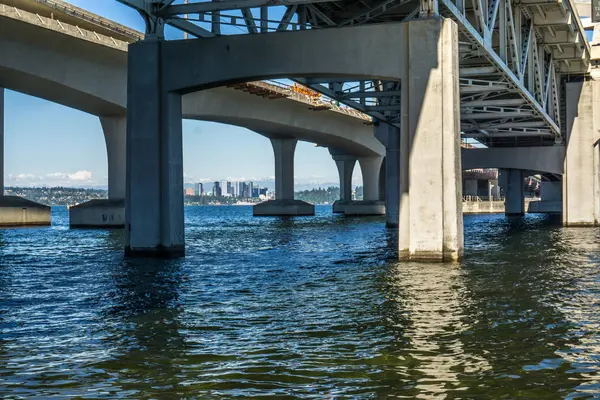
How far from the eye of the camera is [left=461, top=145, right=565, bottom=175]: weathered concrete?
60969mm

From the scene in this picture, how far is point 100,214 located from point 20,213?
587 centimetres

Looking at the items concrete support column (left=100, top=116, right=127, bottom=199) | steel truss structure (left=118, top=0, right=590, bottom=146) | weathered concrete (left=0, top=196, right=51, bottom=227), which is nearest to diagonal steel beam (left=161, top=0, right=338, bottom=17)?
steel truss structure (left=118, top=0, right=590, bottom=146)

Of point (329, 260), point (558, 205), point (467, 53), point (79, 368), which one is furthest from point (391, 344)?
point (558, 205)

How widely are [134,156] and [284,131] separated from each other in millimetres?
55416

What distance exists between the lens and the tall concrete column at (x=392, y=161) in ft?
177

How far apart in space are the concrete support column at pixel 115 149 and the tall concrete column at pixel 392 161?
17.8 m

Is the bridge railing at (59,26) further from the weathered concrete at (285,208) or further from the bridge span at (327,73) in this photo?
the weathered concrete at (285,208)

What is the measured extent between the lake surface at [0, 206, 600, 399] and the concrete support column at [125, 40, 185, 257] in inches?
93.6

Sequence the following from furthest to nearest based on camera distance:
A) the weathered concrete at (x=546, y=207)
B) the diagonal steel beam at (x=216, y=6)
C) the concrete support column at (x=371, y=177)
→ the weathered concrete at (x=546, y=207) < the concrete support column at (x=371, y=177) < the diagonal steel beam at (x=216, y=6)

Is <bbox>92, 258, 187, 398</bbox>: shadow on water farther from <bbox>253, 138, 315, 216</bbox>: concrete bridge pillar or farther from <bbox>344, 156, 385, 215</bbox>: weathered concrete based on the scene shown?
<bbox>344, 156, 385, 215</bbox>: weathered concrete

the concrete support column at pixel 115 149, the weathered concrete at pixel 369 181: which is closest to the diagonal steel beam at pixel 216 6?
the concrete support column at pixel 115 149

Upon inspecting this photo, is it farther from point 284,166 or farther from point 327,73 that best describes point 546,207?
point 327,73

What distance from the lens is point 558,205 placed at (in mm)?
114500

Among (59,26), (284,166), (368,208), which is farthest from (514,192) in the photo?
(59,26)
